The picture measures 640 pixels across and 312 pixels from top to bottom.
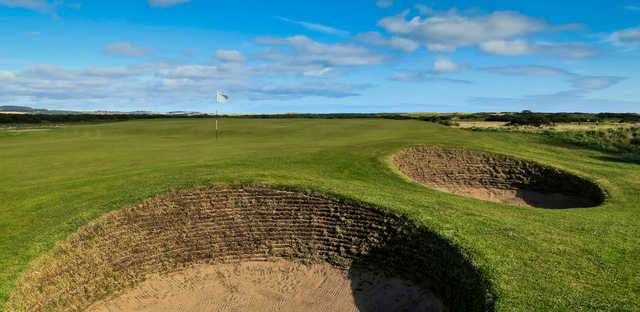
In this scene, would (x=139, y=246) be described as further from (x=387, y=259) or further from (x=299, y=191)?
(x=387, y=259)

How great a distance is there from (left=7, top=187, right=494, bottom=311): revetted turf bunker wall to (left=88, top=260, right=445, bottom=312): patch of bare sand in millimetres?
368

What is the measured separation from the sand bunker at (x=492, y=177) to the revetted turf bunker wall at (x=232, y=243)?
32.3 feet

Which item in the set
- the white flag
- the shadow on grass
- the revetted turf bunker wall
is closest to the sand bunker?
the revetted turf bunker wall

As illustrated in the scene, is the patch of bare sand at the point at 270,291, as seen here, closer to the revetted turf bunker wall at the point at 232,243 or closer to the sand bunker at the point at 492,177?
the revetted turf bunker wall at the point at 232,243

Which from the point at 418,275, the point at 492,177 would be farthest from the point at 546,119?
the point at 418,275

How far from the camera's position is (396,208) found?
12336 millimetres

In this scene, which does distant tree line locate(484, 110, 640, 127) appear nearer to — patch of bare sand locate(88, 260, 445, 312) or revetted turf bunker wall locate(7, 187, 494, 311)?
revetted turf bunker wall locate(7, 187, 494, 311)

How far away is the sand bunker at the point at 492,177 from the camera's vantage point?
769 inches

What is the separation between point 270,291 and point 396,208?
200 inches

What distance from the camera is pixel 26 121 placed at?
83.9m

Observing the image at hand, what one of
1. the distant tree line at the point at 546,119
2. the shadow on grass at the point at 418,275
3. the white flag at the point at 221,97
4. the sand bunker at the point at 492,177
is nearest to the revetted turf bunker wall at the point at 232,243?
the shadow on grass at the point at 418,275

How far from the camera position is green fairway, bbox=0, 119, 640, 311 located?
25.4 ft

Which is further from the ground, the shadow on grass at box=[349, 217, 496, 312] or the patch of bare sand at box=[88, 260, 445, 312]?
the shadow on grass at box=[349, 217, 496, 312]

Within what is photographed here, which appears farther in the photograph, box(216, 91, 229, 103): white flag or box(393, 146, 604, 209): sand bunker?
box(216, 91, 229, 103): white flag
